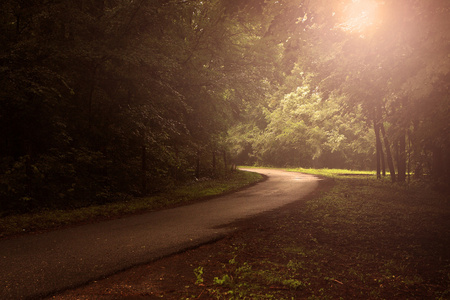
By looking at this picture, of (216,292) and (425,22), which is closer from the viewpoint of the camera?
(216,292)

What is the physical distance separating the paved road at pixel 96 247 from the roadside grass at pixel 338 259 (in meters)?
1.15

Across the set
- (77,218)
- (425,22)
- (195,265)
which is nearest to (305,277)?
(195,265)

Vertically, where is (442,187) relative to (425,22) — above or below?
below

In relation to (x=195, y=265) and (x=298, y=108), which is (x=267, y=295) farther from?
(x=298, y=108)

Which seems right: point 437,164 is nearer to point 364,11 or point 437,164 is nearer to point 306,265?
point 364,11

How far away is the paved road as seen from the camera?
13.8ft

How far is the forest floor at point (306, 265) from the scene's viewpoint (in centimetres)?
396

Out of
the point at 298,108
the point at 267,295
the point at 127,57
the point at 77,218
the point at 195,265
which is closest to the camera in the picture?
the point at 267,295

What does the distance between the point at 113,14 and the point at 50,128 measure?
417cm

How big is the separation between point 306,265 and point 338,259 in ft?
2.37

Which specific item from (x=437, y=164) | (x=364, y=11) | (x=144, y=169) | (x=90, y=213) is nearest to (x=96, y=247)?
(x=90, y=213)

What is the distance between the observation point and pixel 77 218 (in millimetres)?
8109

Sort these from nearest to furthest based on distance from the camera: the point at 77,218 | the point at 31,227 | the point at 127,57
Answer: the point at 31,227
the point at 77,218
the point at 127,57

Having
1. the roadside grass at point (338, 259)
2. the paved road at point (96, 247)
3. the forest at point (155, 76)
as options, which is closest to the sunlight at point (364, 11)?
the forest at point (155, 76)
